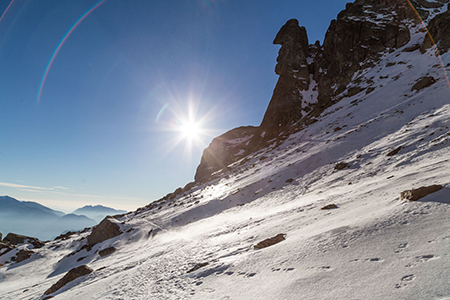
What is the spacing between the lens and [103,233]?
28109 millimetres

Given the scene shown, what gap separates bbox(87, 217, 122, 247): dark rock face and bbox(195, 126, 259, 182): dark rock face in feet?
142

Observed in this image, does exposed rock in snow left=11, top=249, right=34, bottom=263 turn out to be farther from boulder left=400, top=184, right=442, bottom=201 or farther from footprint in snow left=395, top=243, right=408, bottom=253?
boulder left=400, top=184, right=442, bottom=201

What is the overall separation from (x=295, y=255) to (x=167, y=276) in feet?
17.3

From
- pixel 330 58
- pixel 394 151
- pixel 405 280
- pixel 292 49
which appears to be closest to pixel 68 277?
pixel 405 280

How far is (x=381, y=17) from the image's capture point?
58.5 m

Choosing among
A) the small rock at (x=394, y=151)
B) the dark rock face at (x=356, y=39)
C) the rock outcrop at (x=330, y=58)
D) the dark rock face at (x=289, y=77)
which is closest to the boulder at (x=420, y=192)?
the small rock at (x=394, y=151)

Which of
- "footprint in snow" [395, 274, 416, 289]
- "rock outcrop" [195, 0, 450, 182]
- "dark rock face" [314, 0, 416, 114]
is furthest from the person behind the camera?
"dark rock face" [314, 0, 416, 114]

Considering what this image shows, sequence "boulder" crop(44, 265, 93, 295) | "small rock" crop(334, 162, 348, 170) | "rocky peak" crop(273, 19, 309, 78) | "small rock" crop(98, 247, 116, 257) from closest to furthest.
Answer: "boulder" crop(44, 265, 93, 295), "small rock" crop(334, 162, 348, 170), "small rock" crop(98, 247, 116, 257), "rocky peak" crop(273, 19, 309, 78)

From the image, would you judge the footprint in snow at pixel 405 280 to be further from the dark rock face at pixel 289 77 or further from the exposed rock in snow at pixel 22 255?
the dark rock face at pixel 289 77

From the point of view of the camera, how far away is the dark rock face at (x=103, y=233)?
90.7ft

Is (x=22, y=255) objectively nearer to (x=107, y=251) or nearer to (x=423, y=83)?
(x=107, y=251)

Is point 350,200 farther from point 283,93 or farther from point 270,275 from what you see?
point 283,93

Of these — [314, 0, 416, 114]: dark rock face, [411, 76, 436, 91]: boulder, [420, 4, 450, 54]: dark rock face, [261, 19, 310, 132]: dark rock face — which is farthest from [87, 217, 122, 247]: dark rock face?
[420, 4, 450, 54]: dark rock face

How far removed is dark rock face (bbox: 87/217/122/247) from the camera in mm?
27641
